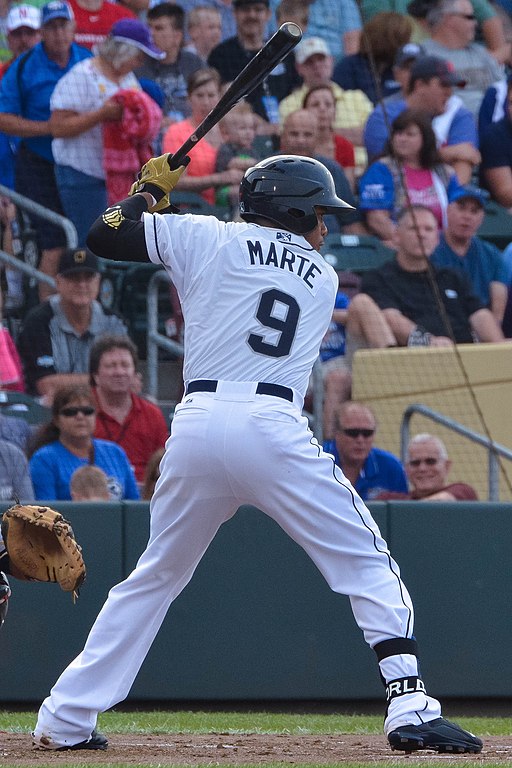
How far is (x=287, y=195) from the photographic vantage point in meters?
4.13

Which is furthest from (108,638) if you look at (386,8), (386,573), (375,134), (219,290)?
(386,8)

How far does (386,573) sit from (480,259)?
532cm

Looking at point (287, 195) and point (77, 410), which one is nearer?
point (287, 195)

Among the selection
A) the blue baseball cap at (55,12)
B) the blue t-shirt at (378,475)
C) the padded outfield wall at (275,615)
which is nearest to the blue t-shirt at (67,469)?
the padded outfield wall at (275,615)

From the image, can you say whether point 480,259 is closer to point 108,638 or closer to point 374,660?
point 374,660

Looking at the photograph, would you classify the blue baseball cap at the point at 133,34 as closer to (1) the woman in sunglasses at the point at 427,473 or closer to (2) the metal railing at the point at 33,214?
(2) the metal railing at the point at 33,214

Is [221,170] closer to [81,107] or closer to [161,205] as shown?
[81,107]

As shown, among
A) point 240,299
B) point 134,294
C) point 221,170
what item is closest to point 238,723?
point 240,299

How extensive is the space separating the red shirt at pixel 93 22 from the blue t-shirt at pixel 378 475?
3.53 metres

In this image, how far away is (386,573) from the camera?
3879 millimetres

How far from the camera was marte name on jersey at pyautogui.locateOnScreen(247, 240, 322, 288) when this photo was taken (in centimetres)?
401

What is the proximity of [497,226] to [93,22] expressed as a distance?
10.7 feet

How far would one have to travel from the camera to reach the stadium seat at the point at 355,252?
8562 millimetres

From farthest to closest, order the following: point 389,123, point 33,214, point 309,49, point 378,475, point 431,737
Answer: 1. point 309,49
2. point 389,123
3. point 33,214
4. point 378,475
5. point 431,737
